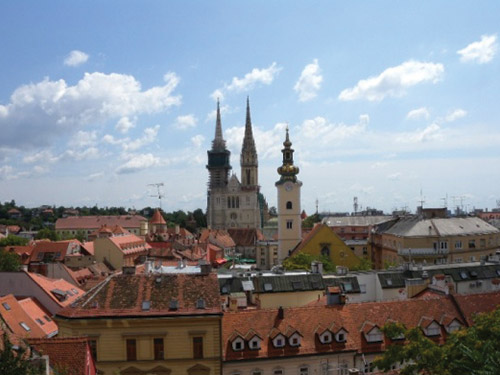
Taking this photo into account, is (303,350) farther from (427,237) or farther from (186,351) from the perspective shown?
(427,237)

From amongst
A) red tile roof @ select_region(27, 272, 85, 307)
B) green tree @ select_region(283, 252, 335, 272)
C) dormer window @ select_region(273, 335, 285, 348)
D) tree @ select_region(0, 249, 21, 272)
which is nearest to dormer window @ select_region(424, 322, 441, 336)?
dormer window @ select_region(273, 335, 285, 348)

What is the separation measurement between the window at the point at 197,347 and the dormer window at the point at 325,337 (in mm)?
6963

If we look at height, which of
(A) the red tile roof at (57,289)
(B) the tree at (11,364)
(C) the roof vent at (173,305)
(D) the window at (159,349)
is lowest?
(D) the window at (159,349)

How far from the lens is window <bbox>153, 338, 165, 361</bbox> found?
1265 inches

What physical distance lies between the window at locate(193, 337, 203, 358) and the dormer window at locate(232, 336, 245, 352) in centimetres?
185

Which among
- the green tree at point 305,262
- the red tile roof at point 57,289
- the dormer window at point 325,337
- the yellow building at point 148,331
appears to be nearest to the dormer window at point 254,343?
the yellow building at point 148,331

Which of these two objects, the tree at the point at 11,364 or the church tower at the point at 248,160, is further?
the church tower at the point at 248,160

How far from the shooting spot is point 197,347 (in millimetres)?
32469

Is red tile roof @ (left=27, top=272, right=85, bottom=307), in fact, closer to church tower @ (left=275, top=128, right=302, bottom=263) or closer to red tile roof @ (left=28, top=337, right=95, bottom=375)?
red tile roof @ (left=28, top=337, right=95, bottom=375)

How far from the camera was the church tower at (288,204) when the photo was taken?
86875 mm

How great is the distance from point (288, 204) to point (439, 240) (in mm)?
22385

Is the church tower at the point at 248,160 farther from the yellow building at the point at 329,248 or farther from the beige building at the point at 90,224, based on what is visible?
the yellow building at the point at 329,248

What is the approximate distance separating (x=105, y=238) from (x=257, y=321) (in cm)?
6734

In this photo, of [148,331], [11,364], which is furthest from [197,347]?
[11,364]
